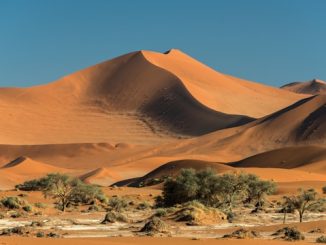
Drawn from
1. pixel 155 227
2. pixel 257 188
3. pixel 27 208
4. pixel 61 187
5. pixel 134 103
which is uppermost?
→ pixel 134 103

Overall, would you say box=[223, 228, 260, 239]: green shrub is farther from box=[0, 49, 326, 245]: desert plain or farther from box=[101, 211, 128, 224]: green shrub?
box=[101, 211, 128, 224]: green shrub

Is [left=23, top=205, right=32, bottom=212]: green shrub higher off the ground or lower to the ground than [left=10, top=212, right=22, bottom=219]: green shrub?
higher

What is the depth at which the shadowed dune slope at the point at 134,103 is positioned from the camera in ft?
397

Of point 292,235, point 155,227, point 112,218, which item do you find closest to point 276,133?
point 112,218

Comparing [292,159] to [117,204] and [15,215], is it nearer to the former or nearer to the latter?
[117,204]

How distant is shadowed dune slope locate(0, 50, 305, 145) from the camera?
397ft

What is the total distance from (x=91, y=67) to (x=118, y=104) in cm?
2506

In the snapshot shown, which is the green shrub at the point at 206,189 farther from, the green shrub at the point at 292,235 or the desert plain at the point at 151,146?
the green shrub at the point at 292,235

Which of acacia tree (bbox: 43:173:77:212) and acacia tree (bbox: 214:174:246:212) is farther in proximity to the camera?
acacia tree (bbox: 43:173:77:212)

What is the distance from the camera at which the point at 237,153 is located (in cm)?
9362

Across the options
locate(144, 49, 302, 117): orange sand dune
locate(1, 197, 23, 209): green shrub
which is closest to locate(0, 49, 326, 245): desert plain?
locate(1, 197, 23, 209): green shrub

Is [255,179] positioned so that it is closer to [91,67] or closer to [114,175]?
[114,175]

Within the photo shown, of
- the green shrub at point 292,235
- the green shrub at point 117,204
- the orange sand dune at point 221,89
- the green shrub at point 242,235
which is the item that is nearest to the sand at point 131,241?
the green shrub at point 242,235

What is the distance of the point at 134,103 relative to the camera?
137 meters
